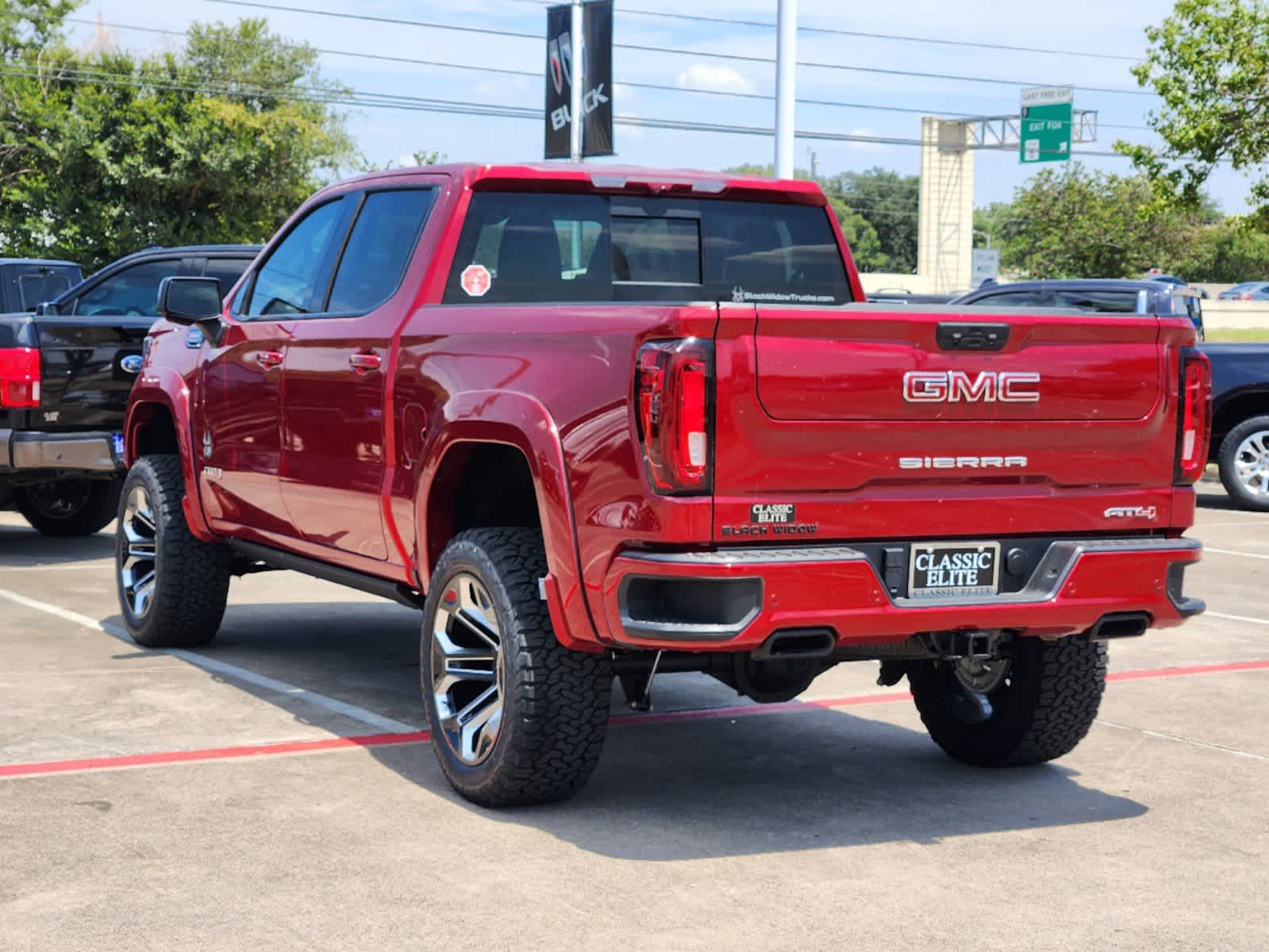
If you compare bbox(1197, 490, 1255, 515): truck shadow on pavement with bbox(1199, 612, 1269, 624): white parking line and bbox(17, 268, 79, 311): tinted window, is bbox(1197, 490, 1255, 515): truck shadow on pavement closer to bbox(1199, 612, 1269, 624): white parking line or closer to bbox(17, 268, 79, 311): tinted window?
bbox(1199, 612, 1269, 624): white parking line

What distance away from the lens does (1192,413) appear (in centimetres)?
554

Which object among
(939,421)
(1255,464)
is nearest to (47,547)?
(939,421)

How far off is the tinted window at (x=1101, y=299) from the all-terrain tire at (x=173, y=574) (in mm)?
8962

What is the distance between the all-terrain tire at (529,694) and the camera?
5.32 metres

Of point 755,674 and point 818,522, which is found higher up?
point 818,522

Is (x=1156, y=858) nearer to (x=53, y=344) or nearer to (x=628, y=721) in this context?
(x=628, y=721)

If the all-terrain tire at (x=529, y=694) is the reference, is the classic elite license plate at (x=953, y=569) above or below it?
above

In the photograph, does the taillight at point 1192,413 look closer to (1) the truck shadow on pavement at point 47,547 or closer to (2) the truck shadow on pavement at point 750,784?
(2) the truck shadow on pavement at point 750,784

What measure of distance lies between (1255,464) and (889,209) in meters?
120

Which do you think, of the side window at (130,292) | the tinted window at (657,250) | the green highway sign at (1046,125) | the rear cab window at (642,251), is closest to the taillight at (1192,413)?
the rear cab window at (642,251)

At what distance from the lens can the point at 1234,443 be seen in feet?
53.7

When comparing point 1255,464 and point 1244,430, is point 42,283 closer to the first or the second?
point 1244,430

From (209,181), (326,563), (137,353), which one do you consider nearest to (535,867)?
(326,563)

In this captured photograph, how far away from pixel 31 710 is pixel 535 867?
279cm
